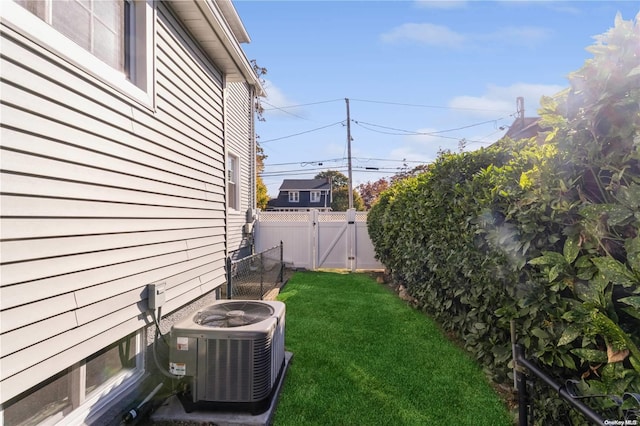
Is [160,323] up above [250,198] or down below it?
below

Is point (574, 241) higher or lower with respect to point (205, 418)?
higher

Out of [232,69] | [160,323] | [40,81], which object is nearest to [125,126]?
[40,81]

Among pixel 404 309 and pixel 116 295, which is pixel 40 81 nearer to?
pixel 116 295

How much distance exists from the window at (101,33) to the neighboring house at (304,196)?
32724 mm

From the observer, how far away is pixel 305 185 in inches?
1441

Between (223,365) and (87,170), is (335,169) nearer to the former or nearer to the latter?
(223,365)

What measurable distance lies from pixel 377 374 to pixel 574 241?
218 cm

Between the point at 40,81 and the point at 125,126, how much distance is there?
0.67 m

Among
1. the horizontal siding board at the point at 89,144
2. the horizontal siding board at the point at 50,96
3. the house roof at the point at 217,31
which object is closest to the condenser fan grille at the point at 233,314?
the horizontal siding board at the point at 89,144

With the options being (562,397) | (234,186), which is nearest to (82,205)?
(562,397)

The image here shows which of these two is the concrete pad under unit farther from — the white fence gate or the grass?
the white fence gate

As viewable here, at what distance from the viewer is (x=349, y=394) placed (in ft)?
9.14

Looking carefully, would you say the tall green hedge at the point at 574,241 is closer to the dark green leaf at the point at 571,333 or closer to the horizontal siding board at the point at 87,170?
the dark green leaf at the point at 571,333

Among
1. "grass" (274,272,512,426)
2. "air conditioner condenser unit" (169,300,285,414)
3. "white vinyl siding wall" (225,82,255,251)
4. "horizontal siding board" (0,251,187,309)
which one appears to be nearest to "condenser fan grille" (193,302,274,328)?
"air conditioner condenser unit" (169,300,285,414)
